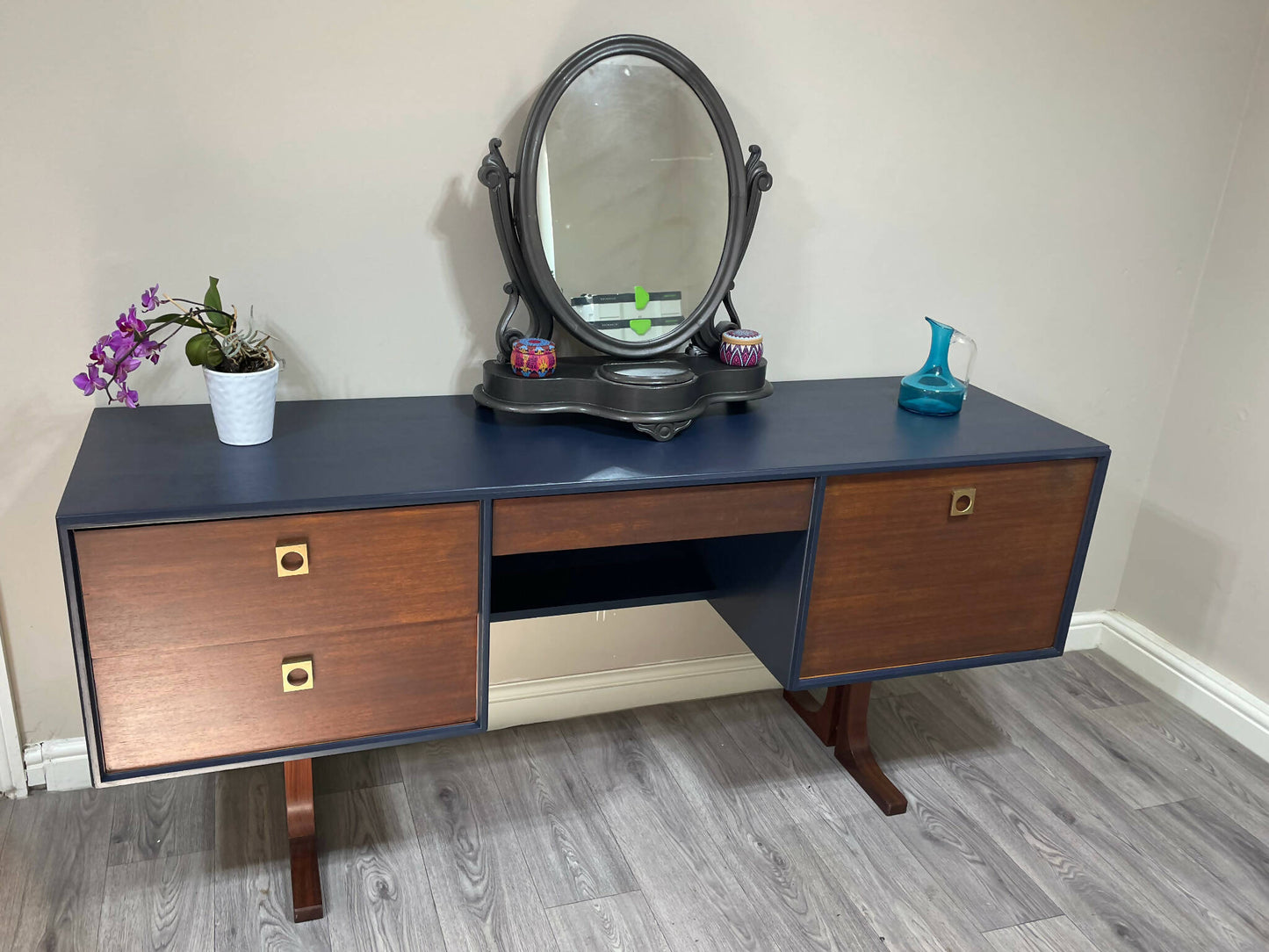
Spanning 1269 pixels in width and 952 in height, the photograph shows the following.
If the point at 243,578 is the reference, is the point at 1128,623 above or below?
below

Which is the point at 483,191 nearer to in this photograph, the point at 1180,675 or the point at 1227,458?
the point at 1227,458

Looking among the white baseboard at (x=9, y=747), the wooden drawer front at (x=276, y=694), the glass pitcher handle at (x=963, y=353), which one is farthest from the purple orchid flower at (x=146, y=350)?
the glass pitcher handle at (x=963, y=353)

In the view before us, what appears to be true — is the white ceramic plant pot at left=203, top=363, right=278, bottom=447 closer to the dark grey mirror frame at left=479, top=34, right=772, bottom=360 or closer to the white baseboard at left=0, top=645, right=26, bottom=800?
the dark grey mirror frame at left=479, top=34, right=772, bottom=360

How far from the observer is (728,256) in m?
1.74

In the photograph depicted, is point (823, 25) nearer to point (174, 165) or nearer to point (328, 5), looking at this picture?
point (328, 5)

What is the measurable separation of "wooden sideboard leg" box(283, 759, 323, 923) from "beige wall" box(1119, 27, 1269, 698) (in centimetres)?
Result: 192

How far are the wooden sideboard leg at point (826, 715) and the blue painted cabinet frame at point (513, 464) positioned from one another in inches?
11.8

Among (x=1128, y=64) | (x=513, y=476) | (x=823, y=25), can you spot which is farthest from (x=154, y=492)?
(x=1128, y=64)

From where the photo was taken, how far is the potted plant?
54.9 inches

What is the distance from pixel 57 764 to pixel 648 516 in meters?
1.18

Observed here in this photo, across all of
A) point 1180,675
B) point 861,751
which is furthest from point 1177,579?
point 861,751

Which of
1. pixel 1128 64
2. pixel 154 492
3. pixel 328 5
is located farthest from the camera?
pixel 1128 64

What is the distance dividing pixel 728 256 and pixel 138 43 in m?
0.95

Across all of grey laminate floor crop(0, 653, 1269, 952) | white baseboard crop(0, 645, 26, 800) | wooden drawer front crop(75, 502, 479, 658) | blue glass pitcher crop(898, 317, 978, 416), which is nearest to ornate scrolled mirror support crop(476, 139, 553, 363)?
wooden drawer front crop(75, 502, 479, 658)
